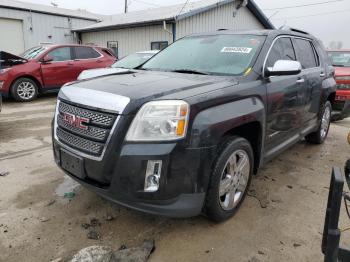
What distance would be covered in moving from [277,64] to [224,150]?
112cm

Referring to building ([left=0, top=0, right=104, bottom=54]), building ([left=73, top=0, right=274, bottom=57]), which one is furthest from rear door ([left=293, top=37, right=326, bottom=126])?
building ([left=0, top=0, right=104, bottom=54])

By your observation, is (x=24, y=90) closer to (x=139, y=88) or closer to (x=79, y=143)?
(x=79, y=143)

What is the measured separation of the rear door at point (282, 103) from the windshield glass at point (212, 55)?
0.82 ft

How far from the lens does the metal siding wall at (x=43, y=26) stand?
1742 cm

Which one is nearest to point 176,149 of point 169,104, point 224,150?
point 169,104

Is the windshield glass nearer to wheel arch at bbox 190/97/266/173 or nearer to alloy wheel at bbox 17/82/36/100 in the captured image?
wheel arch at bbox 190/97/266/173

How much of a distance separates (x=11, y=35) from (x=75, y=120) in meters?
17.6

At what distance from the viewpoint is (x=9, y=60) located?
8.93 metres

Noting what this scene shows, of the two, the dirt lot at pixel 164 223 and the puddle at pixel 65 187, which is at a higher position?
the puddle at pixel 65 187

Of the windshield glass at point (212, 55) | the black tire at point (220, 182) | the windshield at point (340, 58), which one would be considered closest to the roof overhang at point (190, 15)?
the windshield at point (340, 58)

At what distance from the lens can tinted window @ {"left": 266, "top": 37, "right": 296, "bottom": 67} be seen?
3.43 metres

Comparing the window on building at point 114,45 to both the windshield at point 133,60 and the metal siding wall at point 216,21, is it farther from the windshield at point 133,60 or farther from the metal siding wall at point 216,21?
the windshield at point 133,60

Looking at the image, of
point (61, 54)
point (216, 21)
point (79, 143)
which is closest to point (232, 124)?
point (79, 143)

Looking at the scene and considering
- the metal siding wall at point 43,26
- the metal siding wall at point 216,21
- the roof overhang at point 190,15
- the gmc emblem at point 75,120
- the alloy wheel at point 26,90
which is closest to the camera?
the gmc emblem at point 75,120
